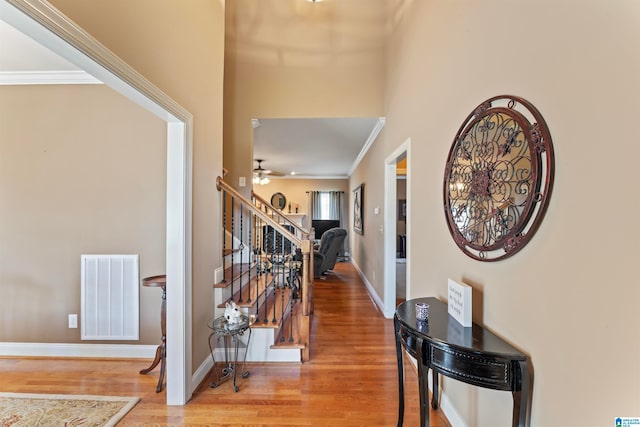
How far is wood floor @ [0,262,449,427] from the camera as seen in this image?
179 centimetres

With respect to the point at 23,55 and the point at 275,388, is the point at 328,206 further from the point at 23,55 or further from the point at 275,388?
the point at 23,55

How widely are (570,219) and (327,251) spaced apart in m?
4.71

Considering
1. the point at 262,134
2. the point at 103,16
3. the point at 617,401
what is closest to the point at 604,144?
the point at 617,401

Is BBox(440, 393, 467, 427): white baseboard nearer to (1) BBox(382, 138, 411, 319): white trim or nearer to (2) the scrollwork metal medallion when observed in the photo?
(2) the scrollwork metal medallion

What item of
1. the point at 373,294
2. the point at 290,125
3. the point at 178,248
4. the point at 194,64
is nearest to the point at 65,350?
the point at 178,248

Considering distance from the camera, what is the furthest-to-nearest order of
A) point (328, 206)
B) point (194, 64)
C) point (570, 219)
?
1. point (328, 206)
2. point (194, 64)
3. point (570, 219)

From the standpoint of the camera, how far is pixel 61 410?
184 cm

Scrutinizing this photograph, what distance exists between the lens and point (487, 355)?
1107 millimetres

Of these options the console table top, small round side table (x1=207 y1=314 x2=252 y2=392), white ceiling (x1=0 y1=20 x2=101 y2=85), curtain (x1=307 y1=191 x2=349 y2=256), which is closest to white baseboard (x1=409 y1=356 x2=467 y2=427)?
the console table top

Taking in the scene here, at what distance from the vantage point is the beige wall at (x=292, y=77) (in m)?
3.55

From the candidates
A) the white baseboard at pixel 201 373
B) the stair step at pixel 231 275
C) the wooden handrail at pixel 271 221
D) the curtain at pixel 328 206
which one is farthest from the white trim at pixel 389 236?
the curtain at pixel 328 206

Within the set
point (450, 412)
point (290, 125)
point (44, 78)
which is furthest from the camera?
point (290, 125)

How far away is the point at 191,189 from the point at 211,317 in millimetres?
1150

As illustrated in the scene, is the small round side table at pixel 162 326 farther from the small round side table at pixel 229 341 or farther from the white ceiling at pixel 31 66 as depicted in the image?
the white ceiling at pixel 31 66
